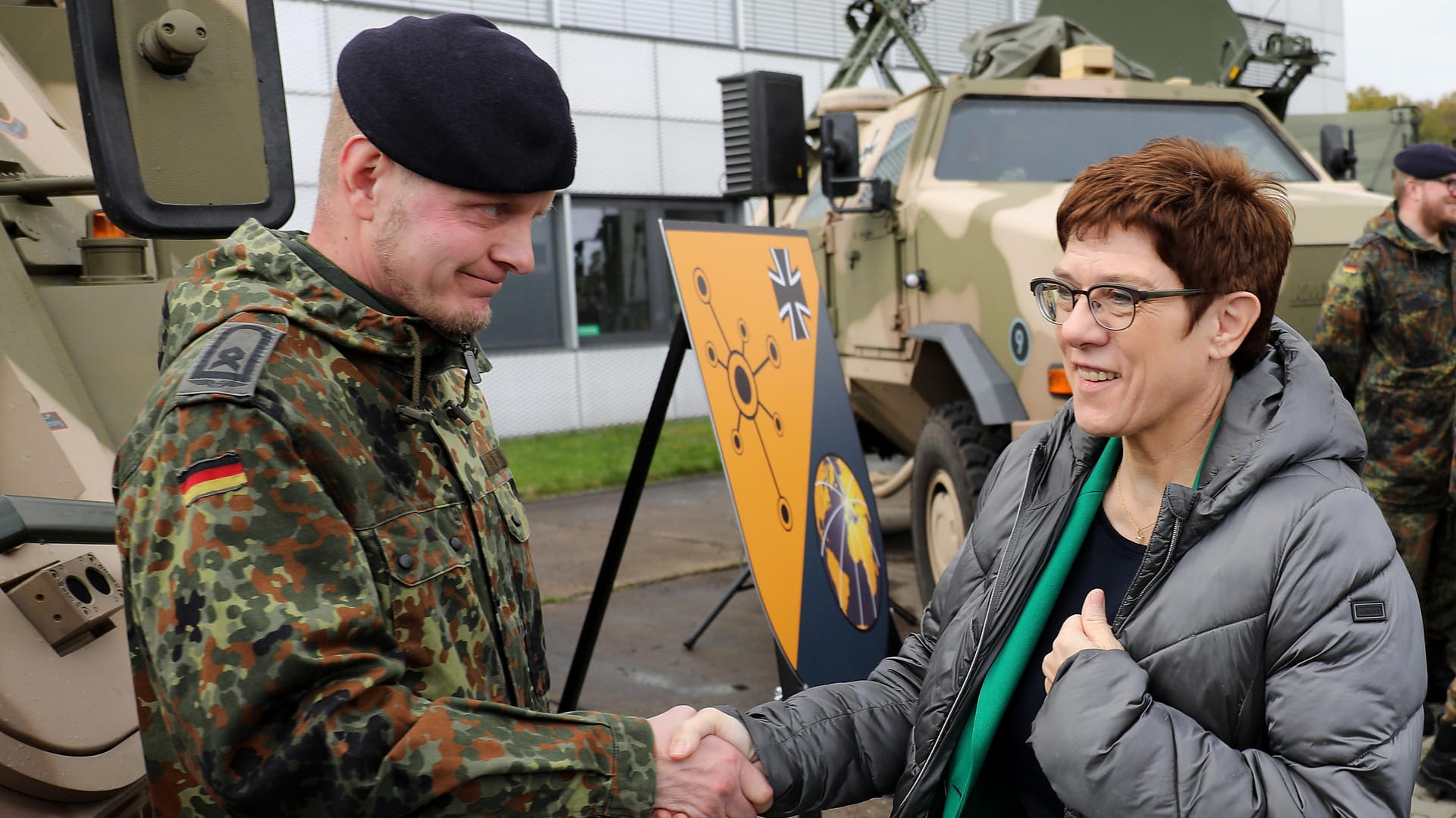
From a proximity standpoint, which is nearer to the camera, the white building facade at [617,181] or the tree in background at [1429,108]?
the white building facade at [617,181]

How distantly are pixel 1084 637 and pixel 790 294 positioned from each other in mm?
A: 2275

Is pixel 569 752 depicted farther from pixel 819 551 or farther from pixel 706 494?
pixel 706 494

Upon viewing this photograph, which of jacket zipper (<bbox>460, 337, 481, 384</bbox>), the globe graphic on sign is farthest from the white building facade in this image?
jacket zipper (<bbox>460, 337, 481, 384</bbox>)

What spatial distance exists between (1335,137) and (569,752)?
21.5 feet

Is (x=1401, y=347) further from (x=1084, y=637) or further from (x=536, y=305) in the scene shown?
(x=536, y=305)

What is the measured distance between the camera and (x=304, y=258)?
5.46 ft

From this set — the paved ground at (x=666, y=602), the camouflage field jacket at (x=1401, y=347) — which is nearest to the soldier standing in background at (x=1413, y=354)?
the camouflage field jacket at (x=1401, y=347)

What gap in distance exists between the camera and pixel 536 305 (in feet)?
42.6

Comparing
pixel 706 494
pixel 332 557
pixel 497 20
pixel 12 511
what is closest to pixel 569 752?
pixel 332 557

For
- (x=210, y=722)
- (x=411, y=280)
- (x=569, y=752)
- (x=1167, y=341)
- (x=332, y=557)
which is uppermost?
(x=411, y=280)

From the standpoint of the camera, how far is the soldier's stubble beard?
64.1 inches

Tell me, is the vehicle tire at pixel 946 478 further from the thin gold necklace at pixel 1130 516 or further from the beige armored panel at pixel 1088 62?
the thin gold necklace at pixel 1130 516

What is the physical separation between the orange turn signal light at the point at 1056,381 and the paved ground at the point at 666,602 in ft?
5.26

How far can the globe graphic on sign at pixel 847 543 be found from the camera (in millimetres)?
3611
